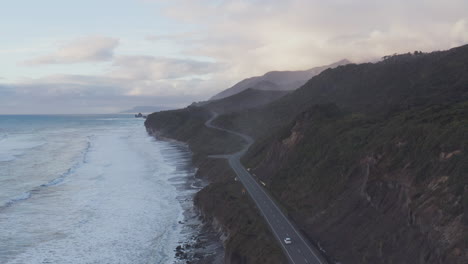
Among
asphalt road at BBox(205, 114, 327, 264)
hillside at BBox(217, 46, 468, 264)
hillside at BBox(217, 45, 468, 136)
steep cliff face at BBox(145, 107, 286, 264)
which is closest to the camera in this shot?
hillside at BBox(217, 46, 468, 264)

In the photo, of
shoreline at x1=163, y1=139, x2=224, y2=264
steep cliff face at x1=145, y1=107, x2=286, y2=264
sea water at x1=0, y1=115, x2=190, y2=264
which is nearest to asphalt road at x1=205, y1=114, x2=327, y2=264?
steep cliff face at x1=145, y1=107, x2=286, y2=264

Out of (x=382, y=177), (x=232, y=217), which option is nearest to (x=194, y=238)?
(x=232, y=217)

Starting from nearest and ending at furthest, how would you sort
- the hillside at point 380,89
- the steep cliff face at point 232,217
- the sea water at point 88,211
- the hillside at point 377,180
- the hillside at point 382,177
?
1. the hillside at point 382,177
2. the hillside at point 377,180
3. the steep cliff face at point 232,217
4. the sea water at point 88,211
5. the hillside at point 380,89

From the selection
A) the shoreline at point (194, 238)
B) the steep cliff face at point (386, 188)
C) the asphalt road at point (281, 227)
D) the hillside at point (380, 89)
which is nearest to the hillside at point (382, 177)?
the steep cliff face at point (386, 188)

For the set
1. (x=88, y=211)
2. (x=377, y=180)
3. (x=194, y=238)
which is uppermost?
(x=377, y=180)

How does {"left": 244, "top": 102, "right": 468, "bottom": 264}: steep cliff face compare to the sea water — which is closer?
{"left": 244, "top": 102, "right": 468, "bottom": 264}: steep cliff face

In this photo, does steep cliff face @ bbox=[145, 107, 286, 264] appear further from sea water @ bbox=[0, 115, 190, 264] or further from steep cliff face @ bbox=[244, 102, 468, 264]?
steep cliff face @ bbox=[244, 102, 468, 264]

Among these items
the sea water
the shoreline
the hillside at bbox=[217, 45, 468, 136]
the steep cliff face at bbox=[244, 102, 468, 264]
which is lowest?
the shoreline

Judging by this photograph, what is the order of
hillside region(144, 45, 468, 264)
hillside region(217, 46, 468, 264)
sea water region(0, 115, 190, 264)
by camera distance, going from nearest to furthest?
hillside region(217, 46, 468, 264) → hillside region(144, 45, 468, 264) → sea water region(0, 115, 190, 264)

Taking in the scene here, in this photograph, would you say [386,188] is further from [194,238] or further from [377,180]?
[194,238]

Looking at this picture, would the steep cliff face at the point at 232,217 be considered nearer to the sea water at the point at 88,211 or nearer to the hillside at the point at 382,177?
the sea water at the point at 88,211
